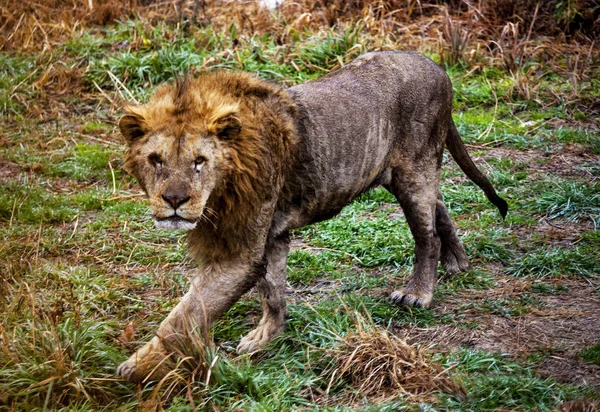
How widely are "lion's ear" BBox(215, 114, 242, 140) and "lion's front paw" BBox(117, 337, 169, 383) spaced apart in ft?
3.76

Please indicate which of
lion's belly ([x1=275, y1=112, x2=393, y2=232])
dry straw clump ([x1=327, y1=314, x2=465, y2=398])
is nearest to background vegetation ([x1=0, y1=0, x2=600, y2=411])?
dry straw clump ([x1=327, y1=314, x2=465, y2=398])

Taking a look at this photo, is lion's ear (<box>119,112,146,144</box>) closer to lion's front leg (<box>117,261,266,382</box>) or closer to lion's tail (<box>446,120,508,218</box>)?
lion's front leg (<box>117,261,266,382</box>)

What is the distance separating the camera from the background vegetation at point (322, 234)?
14.1 feet

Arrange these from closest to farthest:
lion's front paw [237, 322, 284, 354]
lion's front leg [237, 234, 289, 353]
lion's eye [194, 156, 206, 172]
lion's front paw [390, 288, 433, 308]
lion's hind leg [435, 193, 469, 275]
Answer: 1. lion's eye [194, 156, 206, 172]
2. lion's front paw [237, 322, 284, 354]
3. lion's front leg [237, 234, 289, 353]
4. lion's front paw [390, 288, 433, 308]
5. lion's hind leg [435, 193, 469, 275]

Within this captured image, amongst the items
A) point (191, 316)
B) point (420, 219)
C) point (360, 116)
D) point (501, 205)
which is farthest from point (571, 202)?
point (191, 316)

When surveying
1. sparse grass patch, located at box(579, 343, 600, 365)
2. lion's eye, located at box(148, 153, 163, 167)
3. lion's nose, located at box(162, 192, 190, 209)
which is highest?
lion's eye, located at box(148, 153, 163, 167)

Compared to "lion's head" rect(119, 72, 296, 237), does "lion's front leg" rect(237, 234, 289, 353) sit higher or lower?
lower

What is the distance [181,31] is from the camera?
35.9 feet

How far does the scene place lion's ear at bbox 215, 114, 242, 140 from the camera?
438 cm

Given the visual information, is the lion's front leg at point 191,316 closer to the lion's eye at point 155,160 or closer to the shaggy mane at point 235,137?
the shaggy mane at point 235,137

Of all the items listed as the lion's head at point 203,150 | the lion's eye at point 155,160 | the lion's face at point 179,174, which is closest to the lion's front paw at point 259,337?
the lion's head at point 203,150

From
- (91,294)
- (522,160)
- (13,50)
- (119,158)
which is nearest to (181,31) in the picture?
(13,50)

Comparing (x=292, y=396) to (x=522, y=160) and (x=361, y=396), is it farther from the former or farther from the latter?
(x=522, y=160)

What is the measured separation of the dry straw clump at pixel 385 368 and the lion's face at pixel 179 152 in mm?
1038
